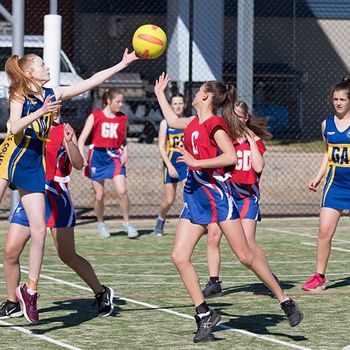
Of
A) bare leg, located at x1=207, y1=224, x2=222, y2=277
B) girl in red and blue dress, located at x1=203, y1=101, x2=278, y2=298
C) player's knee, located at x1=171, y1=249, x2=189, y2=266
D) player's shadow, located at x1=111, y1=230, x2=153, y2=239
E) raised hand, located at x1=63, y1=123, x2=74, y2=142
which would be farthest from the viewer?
player's shadow, located at x1=111, y1=230, x2=153, y2=239

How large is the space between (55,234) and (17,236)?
312mm

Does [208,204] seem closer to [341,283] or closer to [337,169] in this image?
[337,169]

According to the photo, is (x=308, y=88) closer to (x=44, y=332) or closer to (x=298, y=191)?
(x=298, y=191)

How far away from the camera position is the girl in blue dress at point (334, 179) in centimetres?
1159

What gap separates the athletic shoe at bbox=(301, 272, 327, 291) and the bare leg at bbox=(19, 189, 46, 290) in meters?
3.30

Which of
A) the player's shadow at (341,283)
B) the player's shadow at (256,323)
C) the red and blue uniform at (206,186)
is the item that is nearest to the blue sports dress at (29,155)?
the red and blue uniform at (206,186)

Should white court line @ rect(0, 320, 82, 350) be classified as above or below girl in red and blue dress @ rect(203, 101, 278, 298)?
below

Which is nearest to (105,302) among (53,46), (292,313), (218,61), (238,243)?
(238,243)

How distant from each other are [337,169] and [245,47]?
17284 millimetres

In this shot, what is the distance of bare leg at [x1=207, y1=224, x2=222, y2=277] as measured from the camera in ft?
37.2

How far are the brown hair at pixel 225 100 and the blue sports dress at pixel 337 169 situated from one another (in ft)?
6.55

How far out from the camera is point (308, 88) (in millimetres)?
38156

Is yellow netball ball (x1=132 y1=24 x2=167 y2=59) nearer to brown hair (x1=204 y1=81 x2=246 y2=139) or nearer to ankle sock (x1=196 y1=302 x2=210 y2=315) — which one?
brown hair (x1=204 y1=81 x2=246 y2=139)

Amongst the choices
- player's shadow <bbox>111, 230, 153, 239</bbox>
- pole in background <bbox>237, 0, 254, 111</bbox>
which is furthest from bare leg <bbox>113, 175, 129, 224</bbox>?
pole in background <bbox>237, 0, 254, 111</bbox>
